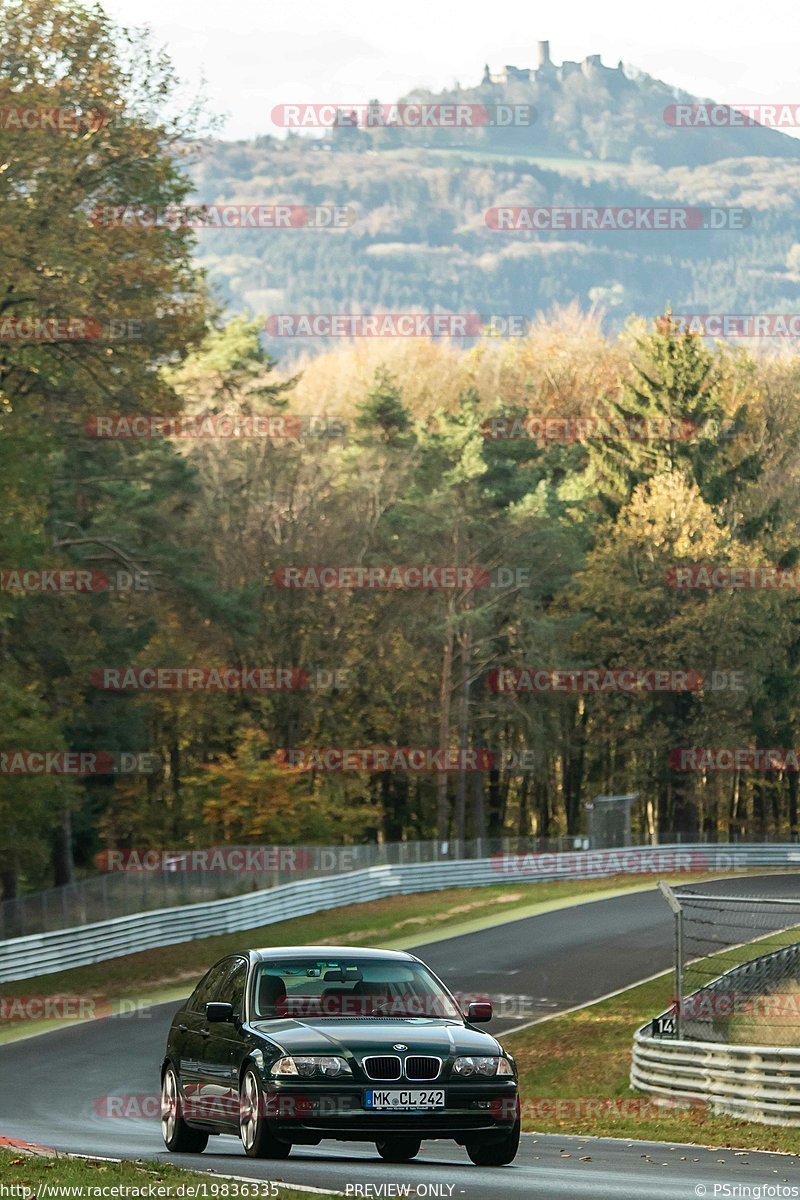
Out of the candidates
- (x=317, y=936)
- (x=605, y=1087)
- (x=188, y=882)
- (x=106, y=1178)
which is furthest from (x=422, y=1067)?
(x=188, y=882)

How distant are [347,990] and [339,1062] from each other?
104 centimetres

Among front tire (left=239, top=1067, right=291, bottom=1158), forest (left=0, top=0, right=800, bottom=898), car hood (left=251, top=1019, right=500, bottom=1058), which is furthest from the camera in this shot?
forest (left=0, top=0, right=800, bottom=898)

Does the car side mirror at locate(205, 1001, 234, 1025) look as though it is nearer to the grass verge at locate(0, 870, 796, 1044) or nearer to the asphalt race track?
the asphalt race track

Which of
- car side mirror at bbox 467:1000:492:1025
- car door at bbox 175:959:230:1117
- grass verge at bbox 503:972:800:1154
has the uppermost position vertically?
car side mirror at bbox 467:1000:492:1025

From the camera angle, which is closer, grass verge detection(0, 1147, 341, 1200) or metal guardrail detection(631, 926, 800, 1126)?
grass verge detection(0, 1147, 341, 1200)

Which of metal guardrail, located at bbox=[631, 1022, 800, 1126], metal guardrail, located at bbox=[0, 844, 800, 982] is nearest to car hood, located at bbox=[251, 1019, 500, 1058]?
metal guardrail, located at bbox=[631, 1022, 800, 1126]

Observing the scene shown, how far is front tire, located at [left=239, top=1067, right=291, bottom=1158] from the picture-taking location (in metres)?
11.9

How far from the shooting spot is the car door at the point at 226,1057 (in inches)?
489

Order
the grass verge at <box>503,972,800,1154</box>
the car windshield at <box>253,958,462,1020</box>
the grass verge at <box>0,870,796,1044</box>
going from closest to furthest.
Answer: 1. the car windshield at <box>253,958,462,1020</box>
2. the grass verge at <box>503,972,800,1154</box>
3. the grass verge at <box>0,870,796,1044</box>

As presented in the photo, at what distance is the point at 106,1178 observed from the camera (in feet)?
35.8

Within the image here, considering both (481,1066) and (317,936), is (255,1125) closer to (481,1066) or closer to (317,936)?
(481,1066)

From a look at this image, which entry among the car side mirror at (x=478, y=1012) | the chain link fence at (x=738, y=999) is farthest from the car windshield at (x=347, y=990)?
the chain link fence at (x=738, y=999)

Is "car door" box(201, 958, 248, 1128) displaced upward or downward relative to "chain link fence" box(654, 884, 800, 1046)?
upward

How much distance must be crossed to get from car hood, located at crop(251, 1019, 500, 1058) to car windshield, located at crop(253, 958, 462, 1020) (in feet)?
0.76
